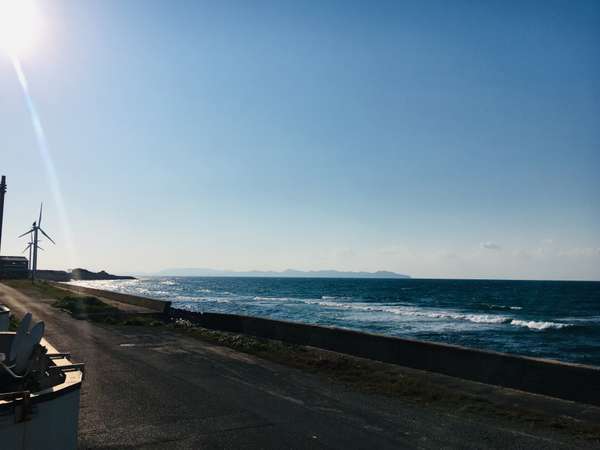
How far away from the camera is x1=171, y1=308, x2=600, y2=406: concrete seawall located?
31.1 feet

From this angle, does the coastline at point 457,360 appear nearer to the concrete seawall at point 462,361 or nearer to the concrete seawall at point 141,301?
the concrete seawall at point 462,361

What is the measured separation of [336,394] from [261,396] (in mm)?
1463

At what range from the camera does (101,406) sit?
27.9ft

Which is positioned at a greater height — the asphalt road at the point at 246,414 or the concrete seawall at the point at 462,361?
the concrete seawall at the point at 462,361

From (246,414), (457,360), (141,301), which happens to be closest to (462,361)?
(457,360)

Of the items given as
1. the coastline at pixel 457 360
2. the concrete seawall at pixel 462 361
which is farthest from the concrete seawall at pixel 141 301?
the concrete seawall at pixel 462 361

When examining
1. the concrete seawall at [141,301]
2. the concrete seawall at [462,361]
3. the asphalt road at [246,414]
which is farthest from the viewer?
the concrete seawall at [141,301]

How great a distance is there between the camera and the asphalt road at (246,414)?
693cm

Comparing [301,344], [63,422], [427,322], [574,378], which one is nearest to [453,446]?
[574,378]

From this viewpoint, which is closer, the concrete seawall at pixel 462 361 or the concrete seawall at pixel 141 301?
the concrete seawall at pixel 462 361

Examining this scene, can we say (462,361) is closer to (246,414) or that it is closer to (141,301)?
(246,414)

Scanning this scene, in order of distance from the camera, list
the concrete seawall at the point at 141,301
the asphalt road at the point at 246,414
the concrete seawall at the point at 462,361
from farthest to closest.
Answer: the concrete seawall at the point at 141,301 → the concrete seawall at the point at 462,361 → the asphalt road at the point at 246,414

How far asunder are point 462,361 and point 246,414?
18.7 feet

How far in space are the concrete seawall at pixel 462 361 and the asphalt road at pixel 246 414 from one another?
96.3 inches
